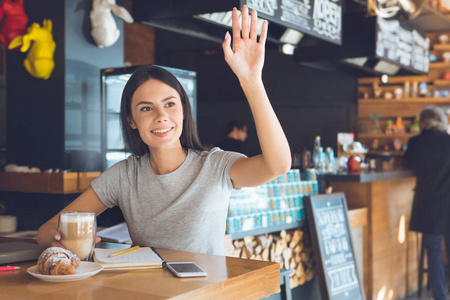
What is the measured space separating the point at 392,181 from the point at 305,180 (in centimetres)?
139

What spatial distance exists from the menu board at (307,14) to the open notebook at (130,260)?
225cm

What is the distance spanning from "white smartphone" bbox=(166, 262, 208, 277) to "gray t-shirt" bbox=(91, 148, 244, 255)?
0.39 m

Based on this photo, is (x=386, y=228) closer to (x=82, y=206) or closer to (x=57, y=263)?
(x=82, y=206)

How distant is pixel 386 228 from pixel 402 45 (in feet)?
7.66

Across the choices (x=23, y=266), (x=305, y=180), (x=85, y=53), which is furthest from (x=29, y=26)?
(x=23, y=266)

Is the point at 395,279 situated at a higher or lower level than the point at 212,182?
lower

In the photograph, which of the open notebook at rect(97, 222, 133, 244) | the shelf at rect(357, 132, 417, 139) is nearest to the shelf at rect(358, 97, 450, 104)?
the shelf at rect(357, 132, 417, 139)

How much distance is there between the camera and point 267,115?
1.55m

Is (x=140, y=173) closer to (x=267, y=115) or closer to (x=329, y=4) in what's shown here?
(x=267, y=115)

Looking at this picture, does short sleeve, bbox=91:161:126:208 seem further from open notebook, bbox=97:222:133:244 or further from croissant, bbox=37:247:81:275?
open notebook, bbox=97:222:133:244

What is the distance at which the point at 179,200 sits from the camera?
5.65 ft

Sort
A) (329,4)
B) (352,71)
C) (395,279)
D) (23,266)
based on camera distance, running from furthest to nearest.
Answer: (352,71)
(395,279)
(329,4)
(23,266)

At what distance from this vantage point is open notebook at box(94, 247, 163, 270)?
1.34 meters

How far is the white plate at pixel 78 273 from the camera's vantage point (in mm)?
1211
